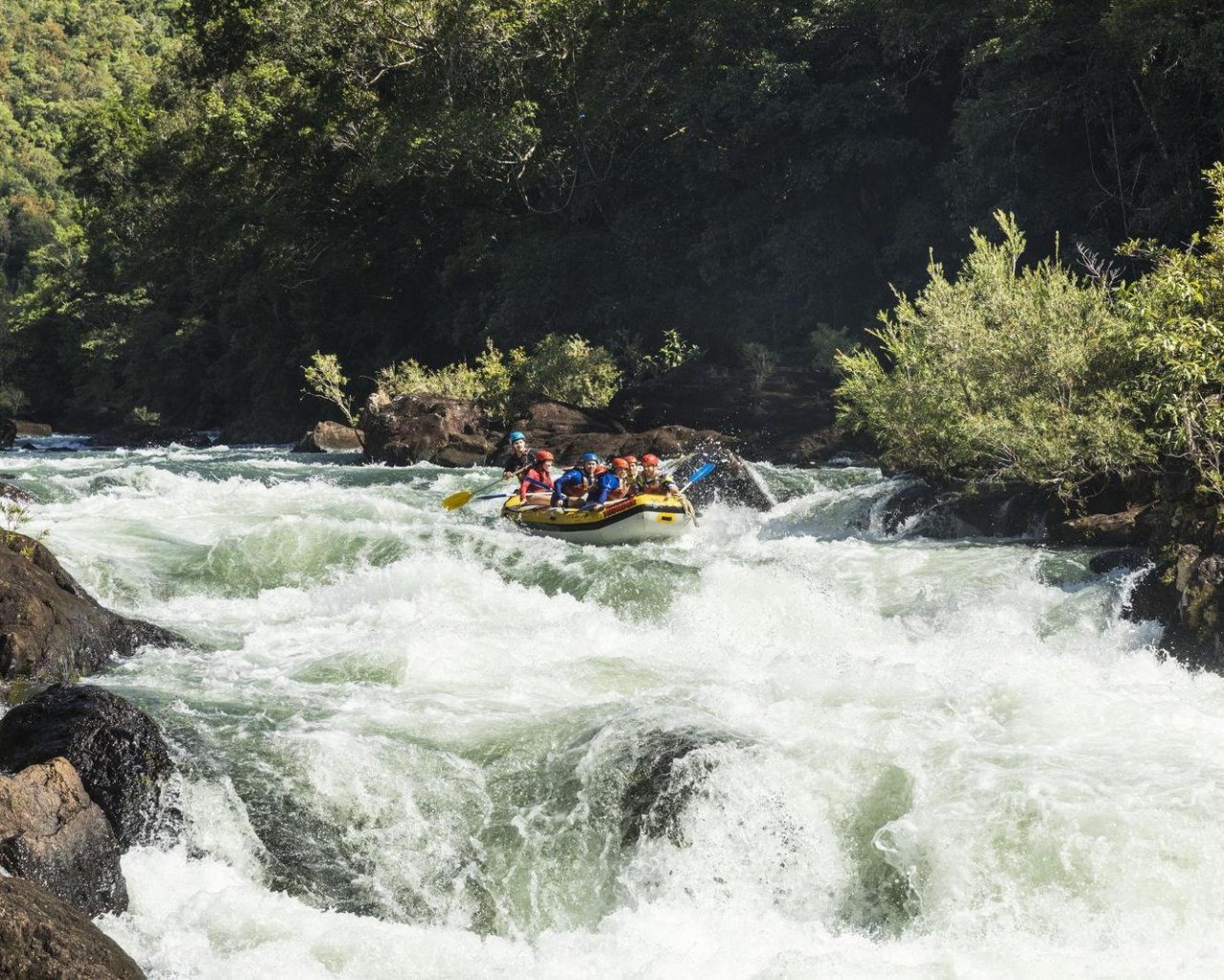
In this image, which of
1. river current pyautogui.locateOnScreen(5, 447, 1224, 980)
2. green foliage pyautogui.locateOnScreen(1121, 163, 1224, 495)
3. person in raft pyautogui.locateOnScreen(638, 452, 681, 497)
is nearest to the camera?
river current pyautogui.locateOnScreen(5, 447, 1224, 980)

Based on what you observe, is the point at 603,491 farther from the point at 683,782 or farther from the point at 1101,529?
the point at 683,782

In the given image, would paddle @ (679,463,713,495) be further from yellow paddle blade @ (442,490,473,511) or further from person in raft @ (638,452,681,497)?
yellow paddle blade @ (442,490,473,511)

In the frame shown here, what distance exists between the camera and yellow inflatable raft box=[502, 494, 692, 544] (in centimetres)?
1526

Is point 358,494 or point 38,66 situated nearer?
point 358,494

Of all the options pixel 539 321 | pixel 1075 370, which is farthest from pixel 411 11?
pixel 1075 370

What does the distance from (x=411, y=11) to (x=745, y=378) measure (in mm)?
11808

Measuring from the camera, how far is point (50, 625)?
30.1ft

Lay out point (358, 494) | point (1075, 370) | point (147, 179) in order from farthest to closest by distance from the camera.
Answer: point (147, 179), point (358, 494), point (1075, 370)

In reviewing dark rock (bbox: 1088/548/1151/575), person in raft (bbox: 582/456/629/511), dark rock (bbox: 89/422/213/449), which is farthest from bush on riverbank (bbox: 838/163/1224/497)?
dark rock (bbox: 89/422/213/449)

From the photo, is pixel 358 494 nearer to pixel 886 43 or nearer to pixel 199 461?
pixel 199 461

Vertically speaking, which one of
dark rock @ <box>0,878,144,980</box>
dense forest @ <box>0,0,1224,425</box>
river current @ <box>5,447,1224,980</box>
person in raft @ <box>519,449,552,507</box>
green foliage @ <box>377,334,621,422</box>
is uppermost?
dense forest @ <box>0,0,1224,425</box>

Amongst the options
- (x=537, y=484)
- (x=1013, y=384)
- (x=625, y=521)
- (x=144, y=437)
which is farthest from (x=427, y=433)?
(x=144, y=437)

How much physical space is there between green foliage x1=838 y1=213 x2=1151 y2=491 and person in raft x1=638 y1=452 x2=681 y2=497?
313 cm

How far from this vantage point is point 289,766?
24.9 ft
